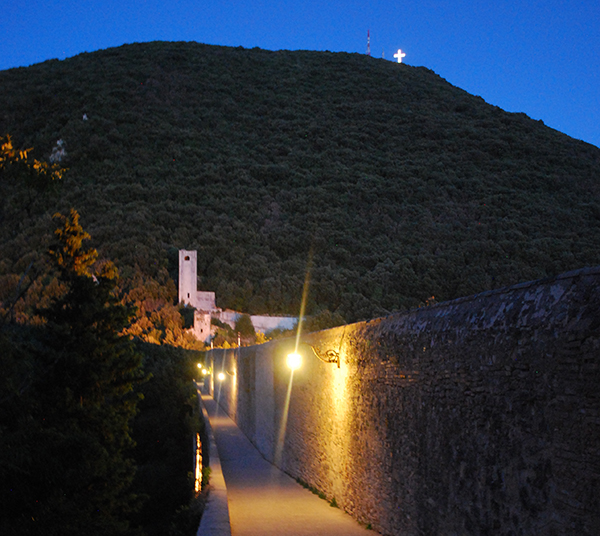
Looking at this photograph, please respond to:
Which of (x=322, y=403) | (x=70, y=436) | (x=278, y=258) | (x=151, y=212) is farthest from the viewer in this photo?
(x=151, y=212)

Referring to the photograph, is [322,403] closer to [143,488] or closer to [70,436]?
[70,436]

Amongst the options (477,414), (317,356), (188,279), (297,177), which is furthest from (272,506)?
(297,177)

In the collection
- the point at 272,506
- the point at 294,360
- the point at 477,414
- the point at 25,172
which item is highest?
the point at 25,172

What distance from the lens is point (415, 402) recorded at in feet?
17.2

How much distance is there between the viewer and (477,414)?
415 centimetres

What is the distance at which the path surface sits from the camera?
686 cm

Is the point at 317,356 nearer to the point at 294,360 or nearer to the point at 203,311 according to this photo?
the point at 294,360

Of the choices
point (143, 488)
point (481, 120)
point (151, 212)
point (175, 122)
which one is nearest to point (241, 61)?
point (175, 122)

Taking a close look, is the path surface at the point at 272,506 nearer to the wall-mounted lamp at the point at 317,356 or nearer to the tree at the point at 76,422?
the wall-mounted lamp at the point at 317,356

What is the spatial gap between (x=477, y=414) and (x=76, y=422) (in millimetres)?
11079

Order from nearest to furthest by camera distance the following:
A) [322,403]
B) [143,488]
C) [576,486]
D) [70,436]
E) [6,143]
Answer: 1. [576,486]
2. [6,143]
3. [322,403]
4. [70,436]
5. [143,488]

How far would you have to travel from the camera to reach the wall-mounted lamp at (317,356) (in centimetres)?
778

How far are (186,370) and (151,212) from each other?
28.7m

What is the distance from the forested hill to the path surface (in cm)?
2749
